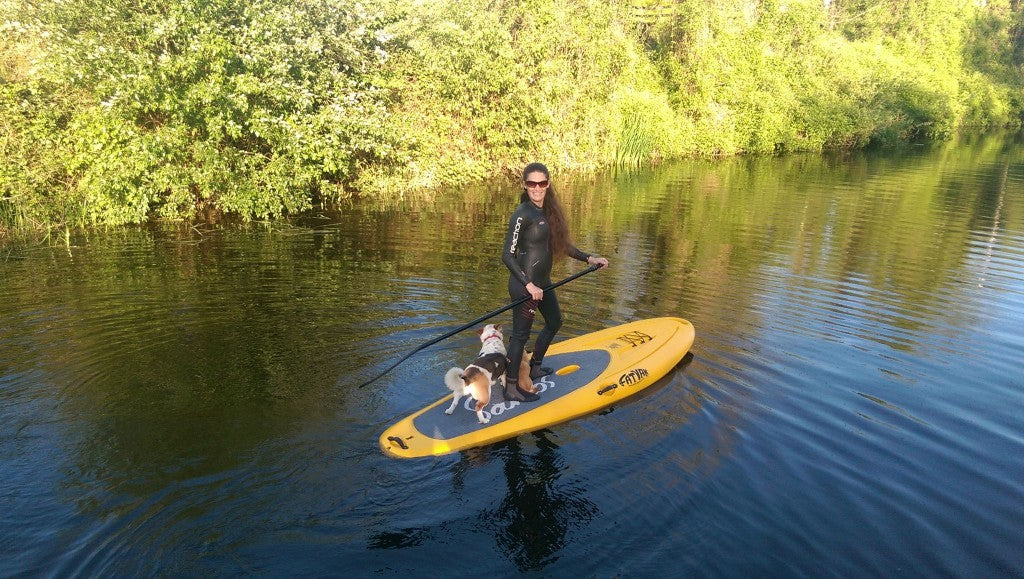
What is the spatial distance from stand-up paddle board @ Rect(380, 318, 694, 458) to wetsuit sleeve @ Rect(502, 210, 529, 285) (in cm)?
122

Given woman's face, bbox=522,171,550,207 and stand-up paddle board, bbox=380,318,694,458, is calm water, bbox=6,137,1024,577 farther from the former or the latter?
woman's face, bbox=522,171,550,207

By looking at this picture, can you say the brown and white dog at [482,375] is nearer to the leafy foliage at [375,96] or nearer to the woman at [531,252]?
the woman at [531,252]

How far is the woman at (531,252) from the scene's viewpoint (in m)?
5.26

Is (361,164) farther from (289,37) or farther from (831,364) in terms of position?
(831,364)

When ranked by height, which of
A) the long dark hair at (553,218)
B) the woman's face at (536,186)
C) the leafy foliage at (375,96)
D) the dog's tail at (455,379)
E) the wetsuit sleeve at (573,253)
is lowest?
the dog's tail at (455,379)

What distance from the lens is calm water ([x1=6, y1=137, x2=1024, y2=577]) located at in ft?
12.7

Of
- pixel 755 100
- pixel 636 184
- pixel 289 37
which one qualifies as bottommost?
pixel 636 184

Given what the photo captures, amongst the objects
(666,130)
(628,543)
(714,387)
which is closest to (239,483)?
(628,543)

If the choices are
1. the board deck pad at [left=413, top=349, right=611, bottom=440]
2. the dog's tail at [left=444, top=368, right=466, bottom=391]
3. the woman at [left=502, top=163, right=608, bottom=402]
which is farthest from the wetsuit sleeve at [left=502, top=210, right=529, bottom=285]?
the board deck pad at [left=413, top=349, right=611, bottom=440]

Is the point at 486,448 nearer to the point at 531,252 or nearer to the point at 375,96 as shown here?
the point at 531,252

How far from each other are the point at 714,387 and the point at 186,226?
A: 42.5 feet

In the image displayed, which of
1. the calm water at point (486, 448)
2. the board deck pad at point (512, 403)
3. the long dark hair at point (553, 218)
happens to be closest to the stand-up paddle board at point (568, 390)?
the board deck pad at point (512, 403)

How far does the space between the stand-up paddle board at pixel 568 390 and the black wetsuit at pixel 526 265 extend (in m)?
0.46

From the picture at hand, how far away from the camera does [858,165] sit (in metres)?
29.3
